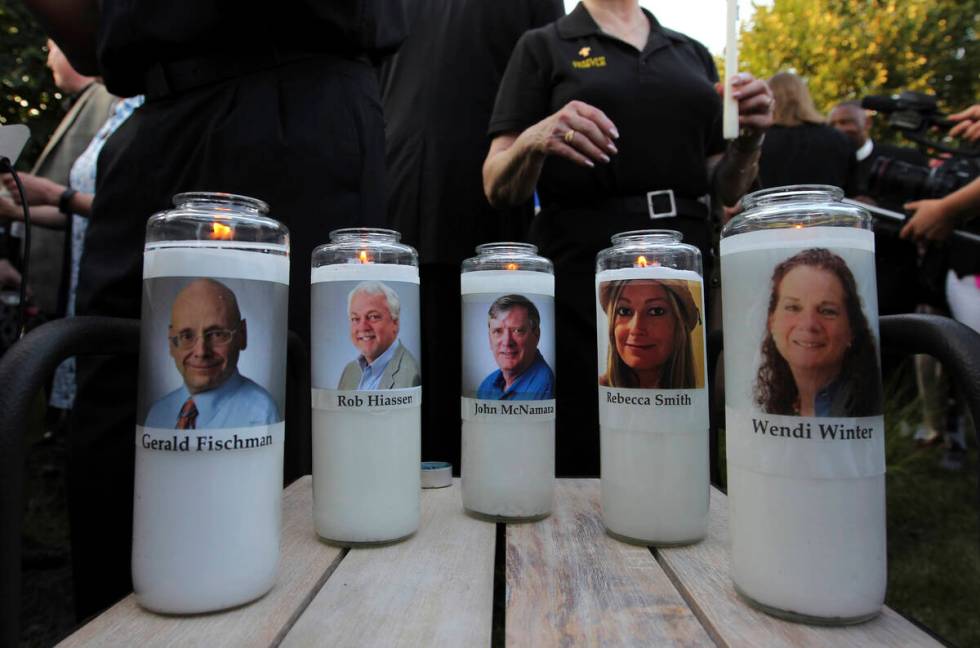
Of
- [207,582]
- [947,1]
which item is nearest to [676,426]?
[207,582]

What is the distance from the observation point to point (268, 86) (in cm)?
97

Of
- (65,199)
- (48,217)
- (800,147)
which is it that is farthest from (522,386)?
(800,147)

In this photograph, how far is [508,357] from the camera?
2.45 ft

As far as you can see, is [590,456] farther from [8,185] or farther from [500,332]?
[8,185]

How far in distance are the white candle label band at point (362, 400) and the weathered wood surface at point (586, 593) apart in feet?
0.61

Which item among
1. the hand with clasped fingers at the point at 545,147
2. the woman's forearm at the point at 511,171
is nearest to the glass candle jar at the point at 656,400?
the hand with clasped fingers at the point at 545,147

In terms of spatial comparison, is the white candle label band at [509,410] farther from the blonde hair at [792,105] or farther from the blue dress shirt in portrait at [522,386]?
the blonde hair at [792,105]

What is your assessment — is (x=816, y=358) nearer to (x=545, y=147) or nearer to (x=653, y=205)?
(x=545, y=147)

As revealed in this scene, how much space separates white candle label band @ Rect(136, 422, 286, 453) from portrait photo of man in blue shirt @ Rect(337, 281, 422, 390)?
14cm

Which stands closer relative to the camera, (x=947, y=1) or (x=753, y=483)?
(x=753, y=483)

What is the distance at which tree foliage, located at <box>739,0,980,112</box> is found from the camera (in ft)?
27.4

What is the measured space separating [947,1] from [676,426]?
10406 mm

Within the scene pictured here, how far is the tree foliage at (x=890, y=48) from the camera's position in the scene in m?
8.35

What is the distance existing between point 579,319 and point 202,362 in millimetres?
1022
